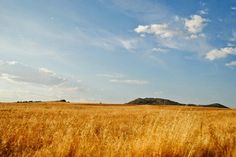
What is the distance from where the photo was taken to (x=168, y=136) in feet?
25.3

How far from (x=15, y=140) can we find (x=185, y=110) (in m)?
5.18

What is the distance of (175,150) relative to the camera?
24.0ft

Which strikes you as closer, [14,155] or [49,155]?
[49,155]

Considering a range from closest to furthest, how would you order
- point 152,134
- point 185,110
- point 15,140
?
1. point 152,134
2. point 15,140
3. point 185,110

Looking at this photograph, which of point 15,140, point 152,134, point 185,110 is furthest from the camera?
point 185,110

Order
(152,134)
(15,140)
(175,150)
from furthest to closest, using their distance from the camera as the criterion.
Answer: (15,140) → (152,134) → (175,150)

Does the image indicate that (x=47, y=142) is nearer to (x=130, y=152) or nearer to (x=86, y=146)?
(x=86, y=146)

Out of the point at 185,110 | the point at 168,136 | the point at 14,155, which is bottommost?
the point at 14,155

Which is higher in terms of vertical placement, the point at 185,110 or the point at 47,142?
the point at 185,110

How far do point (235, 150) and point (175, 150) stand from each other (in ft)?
4.96

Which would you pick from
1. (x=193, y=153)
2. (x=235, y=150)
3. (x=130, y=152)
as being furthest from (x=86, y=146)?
(x=235, y=150)

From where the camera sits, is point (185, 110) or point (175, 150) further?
point (185, 110)

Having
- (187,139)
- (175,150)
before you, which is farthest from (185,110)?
(175,150)

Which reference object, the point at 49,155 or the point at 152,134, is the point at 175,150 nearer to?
the point at 152,134
